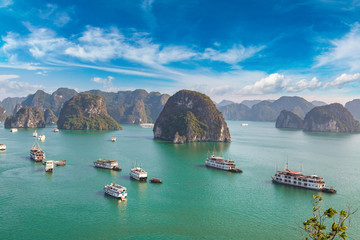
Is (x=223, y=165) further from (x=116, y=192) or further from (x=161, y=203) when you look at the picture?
(x=116, y=192)

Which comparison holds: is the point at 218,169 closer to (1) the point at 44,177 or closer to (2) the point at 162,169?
(2) the point at 162,169

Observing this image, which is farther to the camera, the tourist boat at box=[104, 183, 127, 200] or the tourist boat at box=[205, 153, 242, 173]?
the tourist boat at box=[205, 153, 242, 173]

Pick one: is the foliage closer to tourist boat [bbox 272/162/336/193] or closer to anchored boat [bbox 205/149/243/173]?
tourist boat [bbox 272/162/336/193]

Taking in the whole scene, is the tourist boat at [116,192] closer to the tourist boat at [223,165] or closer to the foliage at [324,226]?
the tourist boat at [223,165]

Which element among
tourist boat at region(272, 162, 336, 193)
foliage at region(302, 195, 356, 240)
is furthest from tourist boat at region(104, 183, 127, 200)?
foliage at region(302, 195, 356, 240)

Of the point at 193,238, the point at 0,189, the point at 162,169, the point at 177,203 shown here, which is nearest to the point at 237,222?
the point at 193,238

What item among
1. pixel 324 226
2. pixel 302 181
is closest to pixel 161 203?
pixel 302 181

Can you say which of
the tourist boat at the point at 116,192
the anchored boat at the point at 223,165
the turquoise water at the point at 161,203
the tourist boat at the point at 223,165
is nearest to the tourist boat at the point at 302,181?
the turquoise water at the point at 161,203

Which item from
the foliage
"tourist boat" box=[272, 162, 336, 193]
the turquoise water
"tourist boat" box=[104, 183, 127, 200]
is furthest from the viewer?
"tourist boat" box=[272, 162, 336, 193]
